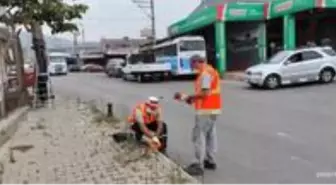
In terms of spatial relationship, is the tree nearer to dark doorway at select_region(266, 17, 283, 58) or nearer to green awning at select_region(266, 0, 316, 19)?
green awning at select_region(266, 0, 316, 19)

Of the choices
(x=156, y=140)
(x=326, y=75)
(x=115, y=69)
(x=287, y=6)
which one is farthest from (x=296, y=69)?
(x=115, y=69)

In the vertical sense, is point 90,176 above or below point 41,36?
below

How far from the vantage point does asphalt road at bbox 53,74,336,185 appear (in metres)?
8.55

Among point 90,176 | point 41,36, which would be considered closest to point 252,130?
point 90,176

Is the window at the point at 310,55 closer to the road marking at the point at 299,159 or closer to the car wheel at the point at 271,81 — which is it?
the car wheel at the point at 271,81

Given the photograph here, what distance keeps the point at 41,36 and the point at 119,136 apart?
37.5 feet

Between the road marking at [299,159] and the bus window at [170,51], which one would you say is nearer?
the road marking at [299,159]

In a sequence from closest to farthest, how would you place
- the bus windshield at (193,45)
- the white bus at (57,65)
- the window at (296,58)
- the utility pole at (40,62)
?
the utility pole at (40,62)
the window at (296,58)
the bus windshield at (193,45)
the white bus at (57,65)

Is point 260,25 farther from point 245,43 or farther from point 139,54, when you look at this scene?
point 139,54

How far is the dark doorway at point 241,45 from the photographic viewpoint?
42.8m

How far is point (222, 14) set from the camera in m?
39.6

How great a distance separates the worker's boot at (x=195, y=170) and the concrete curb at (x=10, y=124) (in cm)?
433

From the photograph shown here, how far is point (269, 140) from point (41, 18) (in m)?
10.5

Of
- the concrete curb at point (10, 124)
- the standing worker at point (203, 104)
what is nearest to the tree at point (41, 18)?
Answer: the concrete curb at point (10, 124)
